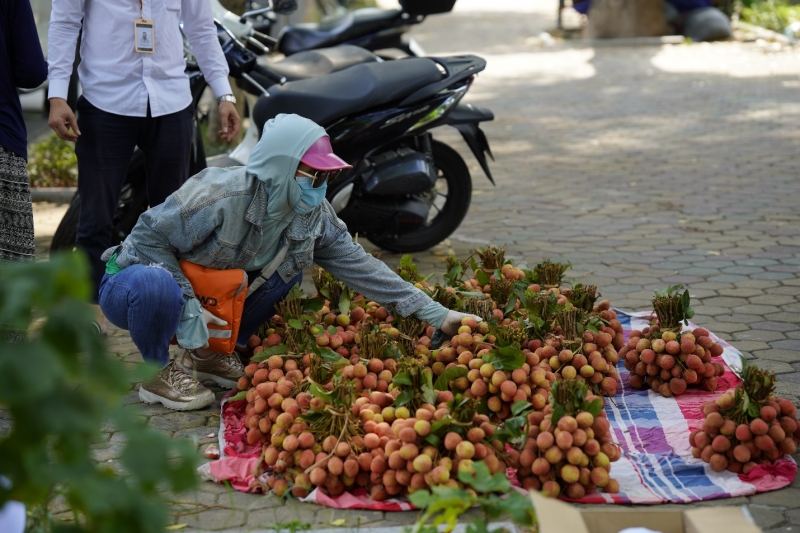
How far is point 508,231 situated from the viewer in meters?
6.22

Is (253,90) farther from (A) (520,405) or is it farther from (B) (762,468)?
(B) (762,468)

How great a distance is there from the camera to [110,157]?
4062mm

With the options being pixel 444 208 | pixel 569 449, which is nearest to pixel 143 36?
pixel 444 208

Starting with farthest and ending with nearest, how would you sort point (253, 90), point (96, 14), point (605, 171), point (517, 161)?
point (517, 161), point (605, 171), point (253, 90), point (96, 14)

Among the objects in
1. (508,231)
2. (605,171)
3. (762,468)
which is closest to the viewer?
(762,468)

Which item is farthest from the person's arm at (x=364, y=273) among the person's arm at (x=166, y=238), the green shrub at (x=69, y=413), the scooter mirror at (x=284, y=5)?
the scooter mirror at (x=284, y=5)

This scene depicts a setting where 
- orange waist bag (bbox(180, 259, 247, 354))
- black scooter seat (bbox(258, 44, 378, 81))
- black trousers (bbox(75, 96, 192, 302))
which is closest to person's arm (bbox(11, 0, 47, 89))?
black trousers (bbox(75, 96, 192, 302))

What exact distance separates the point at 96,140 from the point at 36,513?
204 centimetres

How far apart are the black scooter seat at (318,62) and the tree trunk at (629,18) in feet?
36.5

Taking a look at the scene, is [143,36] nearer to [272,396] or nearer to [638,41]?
[272,396]

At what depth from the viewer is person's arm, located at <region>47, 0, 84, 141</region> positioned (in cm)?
389

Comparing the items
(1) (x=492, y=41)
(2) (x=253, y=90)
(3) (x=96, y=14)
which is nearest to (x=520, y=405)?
(3) (x=96, y=14)

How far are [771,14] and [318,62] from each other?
41.2ft

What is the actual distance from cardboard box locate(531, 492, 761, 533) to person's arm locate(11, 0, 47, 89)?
260 cm
